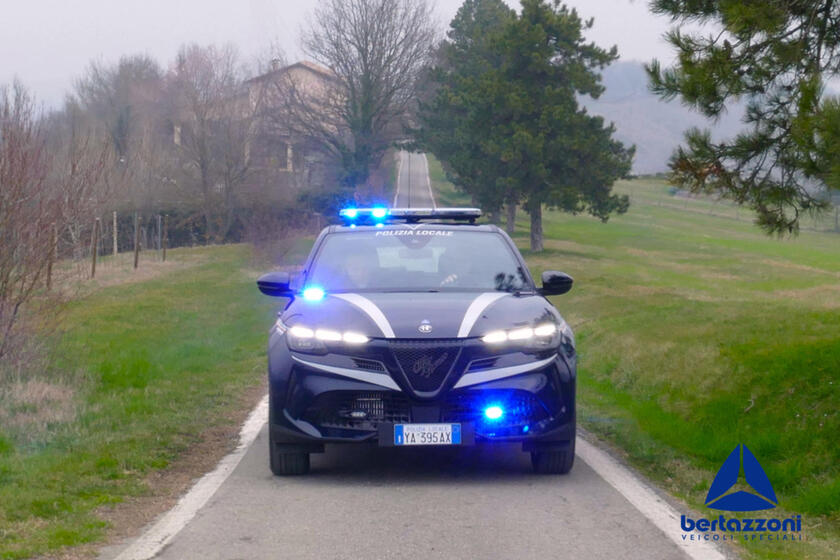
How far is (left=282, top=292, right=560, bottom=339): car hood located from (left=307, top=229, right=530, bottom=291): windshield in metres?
0.36

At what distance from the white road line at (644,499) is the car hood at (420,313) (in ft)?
3.86

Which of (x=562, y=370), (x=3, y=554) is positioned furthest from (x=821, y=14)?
(x=3, y=554)

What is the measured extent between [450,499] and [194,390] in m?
5.73

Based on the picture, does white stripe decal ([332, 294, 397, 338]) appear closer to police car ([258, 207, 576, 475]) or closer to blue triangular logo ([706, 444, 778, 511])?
police car ([258, 207, 576, 475])

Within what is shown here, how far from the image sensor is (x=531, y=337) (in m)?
7.23

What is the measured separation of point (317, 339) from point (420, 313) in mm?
705

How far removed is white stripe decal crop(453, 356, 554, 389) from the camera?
6.96 m

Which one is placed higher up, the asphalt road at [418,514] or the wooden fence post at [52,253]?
the wooden fence post at [52,253]

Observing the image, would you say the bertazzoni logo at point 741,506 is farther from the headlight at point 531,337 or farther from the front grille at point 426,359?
the front grille at point 426,359

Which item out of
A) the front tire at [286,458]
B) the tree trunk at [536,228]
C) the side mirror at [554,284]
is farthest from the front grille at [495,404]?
the tree trunk at [536,228]

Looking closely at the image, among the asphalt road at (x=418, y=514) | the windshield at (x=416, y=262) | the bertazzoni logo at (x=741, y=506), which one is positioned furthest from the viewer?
the windshield at (x=416, y=262)

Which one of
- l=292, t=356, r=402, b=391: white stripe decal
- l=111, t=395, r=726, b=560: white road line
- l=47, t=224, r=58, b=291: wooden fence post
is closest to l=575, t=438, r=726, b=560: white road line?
l=111, t=395, r=726, b=560: white road line

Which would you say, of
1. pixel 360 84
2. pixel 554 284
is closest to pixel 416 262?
pixel 554 284

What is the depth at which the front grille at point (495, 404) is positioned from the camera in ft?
22.9
